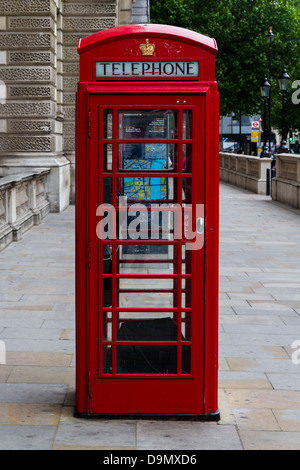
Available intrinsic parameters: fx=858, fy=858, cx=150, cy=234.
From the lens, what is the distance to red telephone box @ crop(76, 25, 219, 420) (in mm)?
4828

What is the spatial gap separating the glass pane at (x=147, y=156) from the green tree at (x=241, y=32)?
39920mm

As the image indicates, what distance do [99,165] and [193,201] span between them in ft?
1.89

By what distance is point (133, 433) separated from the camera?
4.84m

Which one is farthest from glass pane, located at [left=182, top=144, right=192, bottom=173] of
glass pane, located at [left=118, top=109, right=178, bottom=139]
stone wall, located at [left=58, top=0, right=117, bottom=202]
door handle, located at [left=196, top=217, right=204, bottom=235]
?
stone wall, located at [left=58, top=0, right=117, bottom=202]

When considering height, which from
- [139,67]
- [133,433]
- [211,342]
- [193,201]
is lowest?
[133,433]

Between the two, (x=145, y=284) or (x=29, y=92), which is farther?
(x=29, y=92)

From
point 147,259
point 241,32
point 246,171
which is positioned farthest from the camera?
point 241,32

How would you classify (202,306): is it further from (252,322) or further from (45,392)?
(252,322)

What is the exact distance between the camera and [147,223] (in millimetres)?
4984

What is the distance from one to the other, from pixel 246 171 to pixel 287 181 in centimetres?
942

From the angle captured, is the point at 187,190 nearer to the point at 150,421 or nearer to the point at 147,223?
the point at 147,223

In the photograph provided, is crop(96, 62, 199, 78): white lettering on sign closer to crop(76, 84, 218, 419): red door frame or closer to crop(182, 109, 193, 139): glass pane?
crop(76, 84, 218, 419): red door frame

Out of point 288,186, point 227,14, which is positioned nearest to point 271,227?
point 288,186

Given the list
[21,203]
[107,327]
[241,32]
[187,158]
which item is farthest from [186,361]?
[241,32]
